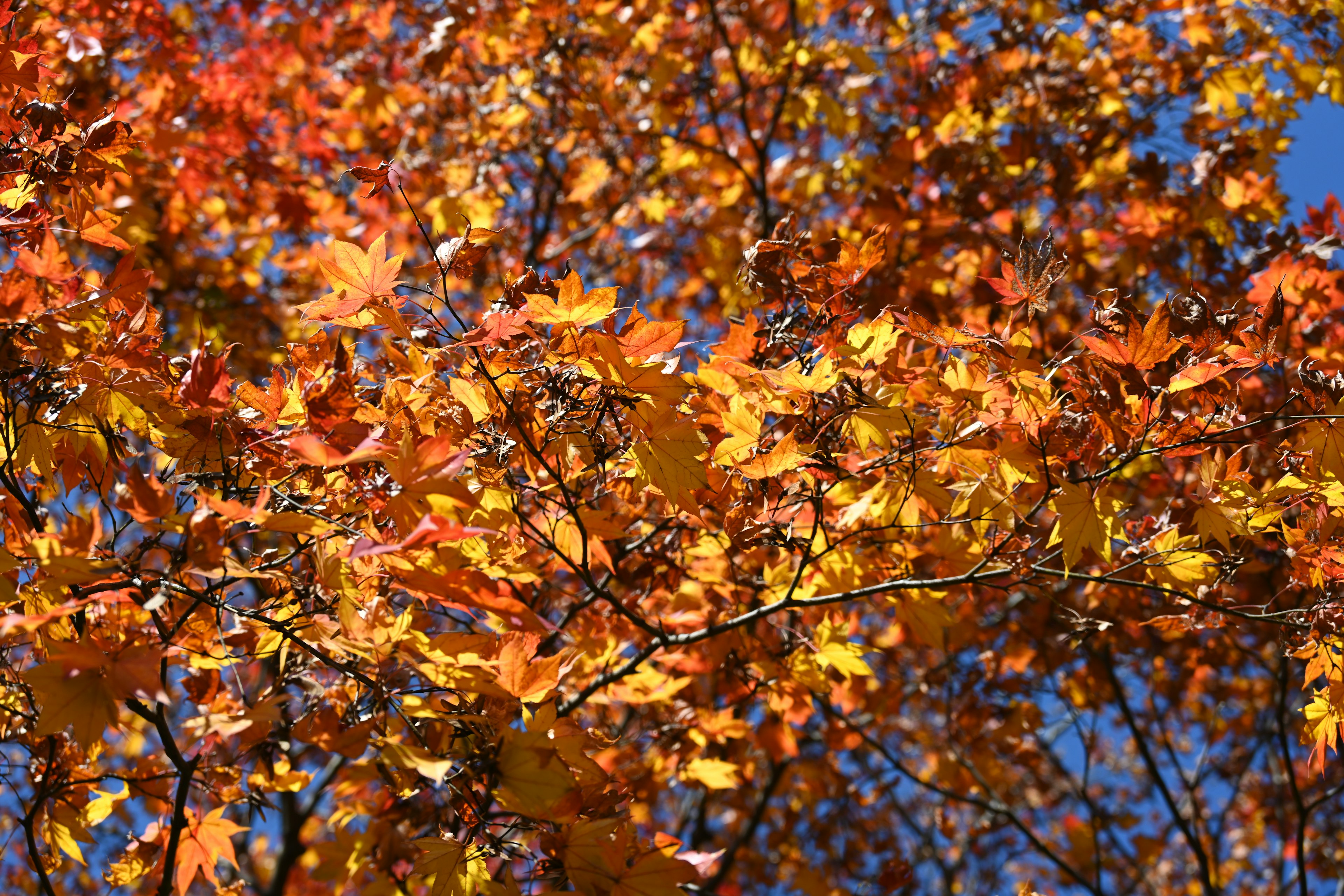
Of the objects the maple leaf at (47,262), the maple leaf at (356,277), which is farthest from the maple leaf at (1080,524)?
the maple leaf at (47,262)

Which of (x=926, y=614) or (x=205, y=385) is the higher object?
(x=926, y=614)

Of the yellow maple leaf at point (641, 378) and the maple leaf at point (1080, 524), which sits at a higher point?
the yellow maple leaf at point (641, 378)

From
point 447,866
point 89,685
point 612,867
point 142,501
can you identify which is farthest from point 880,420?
point 89,685

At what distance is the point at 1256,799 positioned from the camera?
26.1 feet

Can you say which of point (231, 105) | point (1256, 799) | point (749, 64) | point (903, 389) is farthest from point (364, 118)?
point (1256, 799)

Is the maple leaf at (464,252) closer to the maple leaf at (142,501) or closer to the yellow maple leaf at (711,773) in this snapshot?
the maple leaf at (142,501)

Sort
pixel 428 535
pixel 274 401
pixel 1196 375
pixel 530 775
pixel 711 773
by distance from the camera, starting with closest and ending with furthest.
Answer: pixel 428 535 < pixel 530 775 < pixel 1196 375 < pixel 274 401 < pixel 711 773

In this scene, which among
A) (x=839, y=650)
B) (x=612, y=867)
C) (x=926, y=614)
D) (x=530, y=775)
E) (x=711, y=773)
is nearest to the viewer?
(x=530, y=775)

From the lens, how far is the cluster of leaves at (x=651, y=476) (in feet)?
5.42

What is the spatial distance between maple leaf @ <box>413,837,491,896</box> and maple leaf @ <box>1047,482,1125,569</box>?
52.6 inches

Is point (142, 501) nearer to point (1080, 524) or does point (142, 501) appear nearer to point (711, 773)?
point (1080, 524)

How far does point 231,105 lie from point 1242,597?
613cm

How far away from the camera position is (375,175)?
166 centimetres

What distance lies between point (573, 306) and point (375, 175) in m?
0.46
